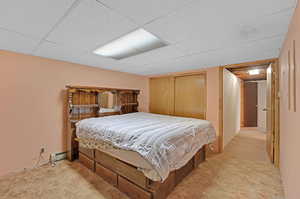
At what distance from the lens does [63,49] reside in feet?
7.27

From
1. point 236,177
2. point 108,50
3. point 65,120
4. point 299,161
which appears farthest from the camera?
point 65,120

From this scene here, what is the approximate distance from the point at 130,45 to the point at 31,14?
1290 mm

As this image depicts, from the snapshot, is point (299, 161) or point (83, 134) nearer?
point (299, 161)

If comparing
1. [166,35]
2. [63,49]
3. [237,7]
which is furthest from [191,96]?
[63,49]

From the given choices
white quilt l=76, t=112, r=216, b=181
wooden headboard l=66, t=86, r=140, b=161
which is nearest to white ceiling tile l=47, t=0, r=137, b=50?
wooden headboard l=66, t=86, r=140, b=161

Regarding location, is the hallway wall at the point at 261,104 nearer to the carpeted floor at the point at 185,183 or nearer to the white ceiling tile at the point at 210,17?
the carpeted floor at the point at 185,183

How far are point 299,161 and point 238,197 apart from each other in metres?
1.02

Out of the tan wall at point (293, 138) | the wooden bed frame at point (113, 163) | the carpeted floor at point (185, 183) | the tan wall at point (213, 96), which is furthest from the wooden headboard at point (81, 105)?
the tan wall at point (293, 138)

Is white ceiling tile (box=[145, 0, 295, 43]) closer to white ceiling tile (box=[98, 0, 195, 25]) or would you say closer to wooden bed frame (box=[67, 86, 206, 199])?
white ceiling tile (box=[98, 0, 195, 25])

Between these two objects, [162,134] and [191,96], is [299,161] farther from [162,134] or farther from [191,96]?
[191,96]

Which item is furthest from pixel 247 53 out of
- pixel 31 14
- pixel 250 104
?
pixel 250 104

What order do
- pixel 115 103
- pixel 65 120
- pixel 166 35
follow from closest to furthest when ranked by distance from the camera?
pixel 166 35, pixel 65 120, pixel 115 103

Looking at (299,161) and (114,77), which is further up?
(114,77)

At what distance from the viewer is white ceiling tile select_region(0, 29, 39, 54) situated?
1.73m
